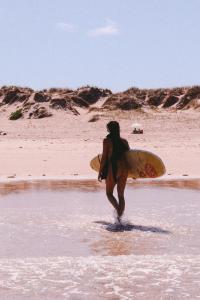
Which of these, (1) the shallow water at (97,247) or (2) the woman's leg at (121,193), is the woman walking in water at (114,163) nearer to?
(2) the woman's leg at (121,193)

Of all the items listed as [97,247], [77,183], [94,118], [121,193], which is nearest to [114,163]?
[121,193]

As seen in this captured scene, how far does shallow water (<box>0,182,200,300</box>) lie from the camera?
530 cm

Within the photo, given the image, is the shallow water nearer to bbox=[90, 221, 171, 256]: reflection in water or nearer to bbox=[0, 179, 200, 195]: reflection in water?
bbox=[90, 221, 171, 256]: reflection in water

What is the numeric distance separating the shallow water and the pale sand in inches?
207

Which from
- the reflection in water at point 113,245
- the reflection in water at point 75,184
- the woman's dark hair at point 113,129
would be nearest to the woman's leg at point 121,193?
the woman's dark hair at point 113,129

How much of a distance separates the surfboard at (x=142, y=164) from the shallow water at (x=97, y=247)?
2.07 feet

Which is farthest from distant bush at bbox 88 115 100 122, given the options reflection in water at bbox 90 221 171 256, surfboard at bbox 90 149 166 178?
reflection in water at bbox 90 221 171 256

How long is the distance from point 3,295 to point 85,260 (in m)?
1.47

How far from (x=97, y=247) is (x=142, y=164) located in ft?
9.80

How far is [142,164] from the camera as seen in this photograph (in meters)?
9.87

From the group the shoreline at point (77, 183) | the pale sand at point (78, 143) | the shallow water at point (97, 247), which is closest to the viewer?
the shallow water at point (97, 247)

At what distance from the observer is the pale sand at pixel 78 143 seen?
17703 millimetres

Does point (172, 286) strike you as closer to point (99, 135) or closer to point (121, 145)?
point (121, 145)

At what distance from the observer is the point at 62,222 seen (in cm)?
895
